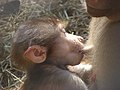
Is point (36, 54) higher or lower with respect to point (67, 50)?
higher

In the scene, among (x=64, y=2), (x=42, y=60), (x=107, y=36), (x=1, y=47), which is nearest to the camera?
(x=42, y=60)

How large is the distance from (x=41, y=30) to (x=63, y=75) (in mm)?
270

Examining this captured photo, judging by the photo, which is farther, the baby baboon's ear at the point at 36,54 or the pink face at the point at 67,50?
the pink face at the point at 67,50

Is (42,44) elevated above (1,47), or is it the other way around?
(42,44)

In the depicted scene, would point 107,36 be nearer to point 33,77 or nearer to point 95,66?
point 95,66

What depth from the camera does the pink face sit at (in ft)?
9.79

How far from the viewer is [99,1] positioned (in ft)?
9.87

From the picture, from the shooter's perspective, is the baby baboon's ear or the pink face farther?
the pink face

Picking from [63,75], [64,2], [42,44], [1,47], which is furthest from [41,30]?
[64,2]

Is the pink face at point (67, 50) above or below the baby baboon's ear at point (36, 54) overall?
below

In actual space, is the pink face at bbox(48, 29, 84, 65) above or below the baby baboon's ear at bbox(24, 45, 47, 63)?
below

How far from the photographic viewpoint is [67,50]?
9.93 feet

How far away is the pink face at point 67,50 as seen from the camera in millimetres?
2984

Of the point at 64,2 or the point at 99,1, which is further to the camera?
the point at 64,2
